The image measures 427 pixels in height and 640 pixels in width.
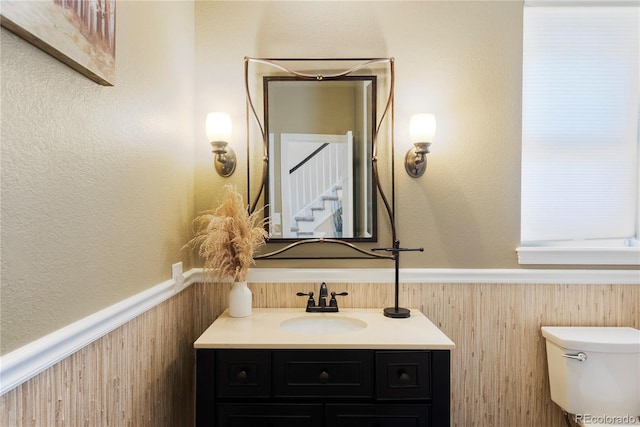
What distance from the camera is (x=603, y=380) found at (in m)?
1.46

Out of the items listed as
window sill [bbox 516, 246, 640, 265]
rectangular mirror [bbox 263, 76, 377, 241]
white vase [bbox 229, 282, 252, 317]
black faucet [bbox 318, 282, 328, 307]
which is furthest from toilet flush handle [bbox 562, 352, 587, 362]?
white vase [bbox 229, 282, 252, 317]

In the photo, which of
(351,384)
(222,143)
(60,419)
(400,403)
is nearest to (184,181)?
(222,143)

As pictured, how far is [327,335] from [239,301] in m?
0.46

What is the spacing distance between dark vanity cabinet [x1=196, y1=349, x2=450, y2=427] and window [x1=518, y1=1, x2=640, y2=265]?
957mm

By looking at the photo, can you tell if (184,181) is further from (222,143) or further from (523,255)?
(523,255)

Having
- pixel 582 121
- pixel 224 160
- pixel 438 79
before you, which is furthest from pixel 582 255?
pixel 224 160

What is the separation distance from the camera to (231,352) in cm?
125

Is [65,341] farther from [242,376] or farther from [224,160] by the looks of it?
[224,160]

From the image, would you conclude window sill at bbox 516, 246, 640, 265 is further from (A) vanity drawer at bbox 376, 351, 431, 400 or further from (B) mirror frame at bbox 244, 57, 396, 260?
(A) vanity drawer at bbox 376, 351, 431, 400

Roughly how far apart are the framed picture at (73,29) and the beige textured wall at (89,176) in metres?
0.03

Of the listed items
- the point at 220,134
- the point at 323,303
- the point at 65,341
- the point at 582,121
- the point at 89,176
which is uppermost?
the point at 582,121

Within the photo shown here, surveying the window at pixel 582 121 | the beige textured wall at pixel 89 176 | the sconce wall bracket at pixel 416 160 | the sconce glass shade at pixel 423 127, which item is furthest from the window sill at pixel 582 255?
the beige textured wall at pixel 89 176

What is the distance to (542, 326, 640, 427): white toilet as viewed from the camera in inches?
57.1
